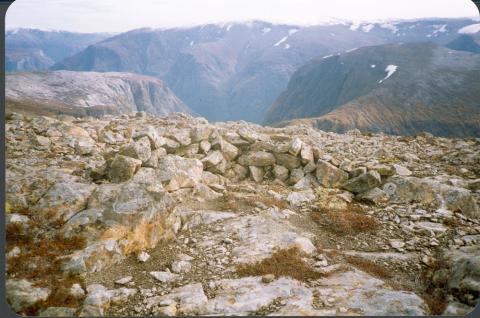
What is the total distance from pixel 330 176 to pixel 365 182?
6.49ft

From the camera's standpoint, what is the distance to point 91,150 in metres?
19.5

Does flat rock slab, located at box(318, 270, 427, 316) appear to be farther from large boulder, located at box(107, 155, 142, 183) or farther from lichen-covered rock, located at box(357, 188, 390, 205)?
large boulder, located at box(107, 155, 142, 183)

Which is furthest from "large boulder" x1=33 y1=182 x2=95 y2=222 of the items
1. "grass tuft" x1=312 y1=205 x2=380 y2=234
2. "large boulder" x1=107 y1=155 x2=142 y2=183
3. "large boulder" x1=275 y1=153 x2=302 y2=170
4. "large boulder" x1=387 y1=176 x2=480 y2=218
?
"large boulder" x1=387 y1=176 x2=480 y2=218

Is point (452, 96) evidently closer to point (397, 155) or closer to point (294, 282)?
point (397, 155)

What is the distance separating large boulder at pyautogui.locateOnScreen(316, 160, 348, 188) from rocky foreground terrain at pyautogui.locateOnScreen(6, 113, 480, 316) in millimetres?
66

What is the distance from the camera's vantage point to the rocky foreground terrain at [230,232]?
823 centimetres

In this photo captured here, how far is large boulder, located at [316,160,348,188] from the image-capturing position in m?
18.2

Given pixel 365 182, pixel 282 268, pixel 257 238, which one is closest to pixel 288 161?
pixel 365 182

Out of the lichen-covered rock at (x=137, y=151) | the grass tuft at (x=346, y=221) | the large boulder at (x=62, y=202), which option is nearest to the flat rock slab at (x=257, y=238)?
the grass tuft at (x=346, y=221)

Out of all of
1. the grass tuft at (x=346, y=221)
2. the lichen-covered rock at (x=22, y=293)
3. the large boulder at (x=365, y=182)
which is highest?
the large boulder at (x=365, y=182)

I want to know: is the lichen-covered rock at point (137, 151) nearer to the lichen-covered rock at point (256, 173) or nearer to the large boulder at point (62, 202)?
the large boulder at point (62, 202)

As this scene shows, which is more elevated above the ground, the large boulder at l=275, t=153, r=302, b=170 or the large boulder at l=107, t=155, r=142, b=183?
the large boulder at l=107, t=155, r=142, b=183

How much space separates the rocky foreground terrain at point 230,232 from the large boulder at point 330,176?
0.07 m

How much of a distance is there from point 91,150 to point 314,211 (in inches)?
531
